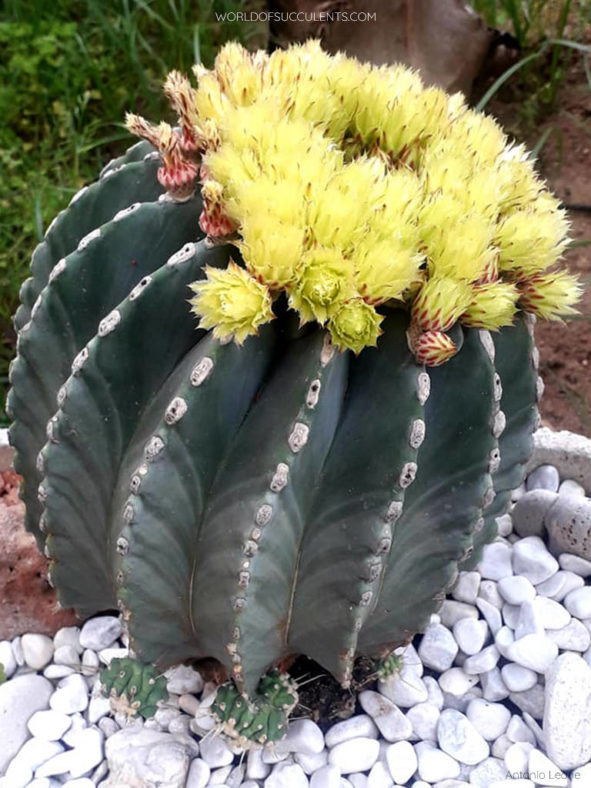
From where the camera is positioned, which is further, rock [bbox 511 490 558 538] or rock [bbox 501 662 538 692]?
rock [bbox 511 490 558 538]

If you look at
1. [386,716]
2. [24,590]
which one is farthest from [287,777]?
[24,590]

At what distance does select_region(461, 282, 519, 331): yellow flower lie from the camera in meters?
0.79

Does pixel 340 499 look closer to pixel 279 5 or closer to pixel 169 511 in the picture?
pixel 169 511

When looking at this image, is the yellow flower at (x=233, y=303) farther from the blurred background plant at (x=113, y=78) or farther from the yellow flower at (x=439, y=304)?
the blurred background plant at (x=113, y=78)

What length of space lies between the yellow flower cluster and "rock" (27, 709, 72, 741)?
68 cm

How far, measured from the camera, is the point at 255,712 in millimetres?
1013

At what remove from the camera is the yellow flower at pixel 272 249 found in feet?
2.38

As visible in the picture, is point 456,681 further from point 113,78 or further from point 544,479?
point 113,78

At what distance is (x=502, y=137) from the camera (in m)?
0.94

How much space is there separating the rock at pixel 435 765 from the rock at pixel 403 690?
67 millimetres

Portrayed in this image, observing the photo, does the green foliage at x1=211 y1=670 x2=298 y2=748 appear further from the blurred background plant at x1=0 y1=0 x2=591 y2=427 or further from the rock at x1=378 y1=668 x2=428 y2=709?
the blurred background plant at x1=0 y1=0 x2=591 y2=427

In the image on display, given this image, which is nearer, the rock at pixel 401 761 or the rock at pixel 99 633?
the rock at pixel 401 761

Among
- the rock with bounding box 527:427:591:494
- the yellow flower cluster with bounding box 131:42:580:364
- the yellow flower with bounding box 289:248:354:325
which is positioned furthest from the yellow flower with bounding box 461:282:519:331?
the rock with bounding box 527:427:591:494

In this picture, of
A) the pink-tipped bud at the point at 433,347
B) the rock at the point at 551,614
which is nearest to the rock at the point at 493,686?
the rock at the point at 551,614
